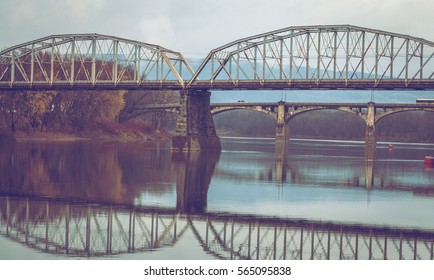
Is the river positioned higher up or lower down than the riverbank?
lower down

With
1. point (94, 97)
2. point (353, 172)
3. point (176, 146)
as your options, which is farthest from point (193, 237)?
point (94, 97)

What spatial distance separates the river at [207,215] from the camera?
32469 mm

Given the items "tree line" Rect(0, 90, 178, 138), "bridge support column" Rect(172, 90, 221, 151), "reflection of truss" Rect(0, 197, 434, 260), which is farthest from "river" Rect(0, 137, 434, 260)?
"tree line" Rect(0, 90, 178, 138)

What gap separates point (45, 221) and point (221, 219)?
7794 mm

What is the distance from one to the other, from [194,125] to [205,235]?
8326cm

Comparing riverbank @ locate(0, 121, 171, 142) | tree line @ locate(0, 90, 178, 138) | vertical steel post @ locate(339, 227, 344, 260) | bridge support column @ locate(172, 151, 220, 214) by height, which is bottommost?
vertical steel post @ locate(339, 227, 344, 260)

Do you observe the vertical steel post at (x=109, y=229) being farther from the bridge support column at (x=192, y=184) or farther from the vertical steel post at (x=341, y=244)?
the vertical steel post at (x=341, y=244)

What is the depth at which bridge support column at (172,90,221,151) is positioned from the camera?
116375 mm

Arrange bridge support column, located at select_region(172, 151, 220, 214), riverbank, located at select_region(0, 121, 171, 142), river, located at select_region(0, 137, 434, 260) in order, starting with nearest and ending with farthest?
river, located at select_region(0, 137, 434, 260) < bridge support column, located at select_region(172, 151, 220, 214) < riverbank, located at select_region(0, 121, 171, 142)

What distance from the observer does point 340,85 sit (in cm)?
11375

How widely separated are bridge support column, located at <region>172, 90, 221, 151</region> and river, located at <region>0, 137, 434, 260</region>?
154 ft

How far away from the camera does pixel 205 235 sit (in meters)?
35.4

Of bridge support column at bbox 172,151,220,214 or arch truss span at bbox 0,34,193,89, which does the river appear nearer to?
bridge support column at bbox 172,151,220,214

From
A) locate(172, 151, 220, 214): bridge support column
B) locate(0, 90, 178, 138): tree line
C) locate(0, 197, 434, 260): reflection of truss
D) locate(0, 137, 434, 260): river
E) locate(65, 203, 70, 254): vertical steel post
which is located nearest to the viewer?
locate(65, 203, 70, 254): vertical steel post
